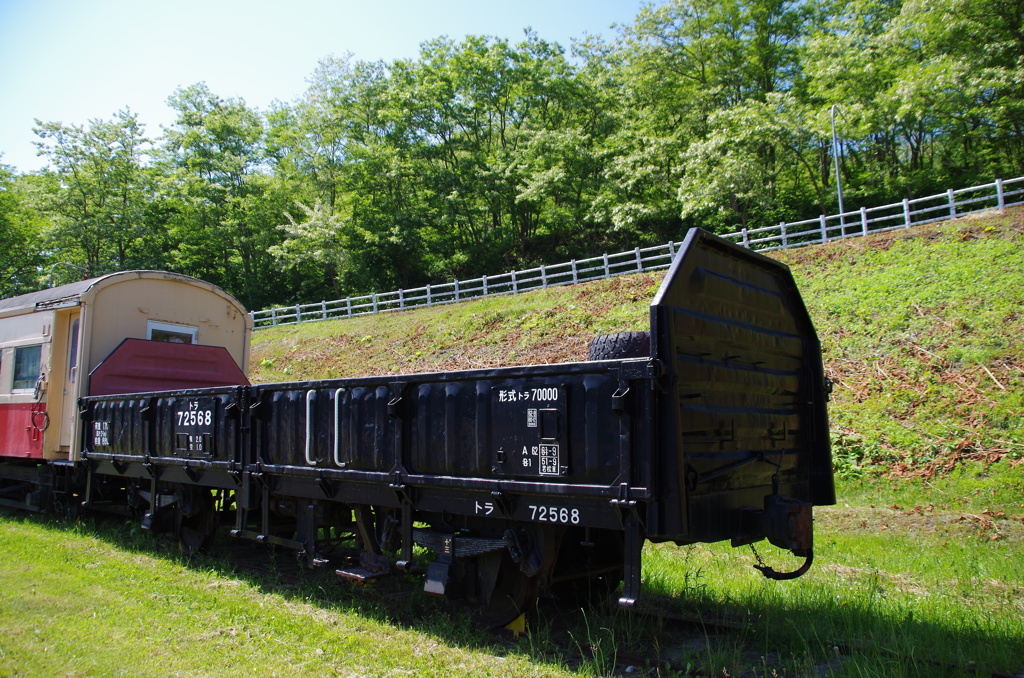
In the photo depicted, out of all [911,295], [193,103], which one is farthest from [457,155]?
[911,295]

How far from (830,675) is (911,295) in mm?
13346

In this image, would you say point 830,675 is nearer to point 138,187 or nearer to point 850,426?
point 850,426

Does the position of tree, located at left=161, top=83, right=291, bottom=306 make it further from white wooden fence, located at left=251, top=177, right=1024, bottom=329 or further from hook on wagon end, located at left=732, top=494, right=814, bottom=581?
hook on wagon end, located at left=732, top=494, right=814, bottom=581

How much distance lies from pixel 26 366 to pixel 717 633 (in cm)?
1087

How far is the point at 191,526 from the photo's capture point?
8836mm

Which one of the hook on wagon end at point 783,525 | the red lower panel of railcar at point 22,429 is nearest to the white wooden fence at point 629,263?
the red lower panel of railcar at point 22,429

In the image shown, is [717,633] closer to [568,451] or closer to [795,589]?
[795,589]

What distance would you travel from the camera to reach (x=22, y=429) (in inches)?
429

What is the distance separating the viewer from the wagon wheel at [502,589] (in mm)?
5418

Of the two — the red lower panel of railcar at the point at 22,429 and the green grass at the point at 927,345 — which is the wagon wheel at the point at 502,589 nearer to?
the green grass at the point at 927,345

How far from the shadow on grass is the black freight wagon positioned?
357 mm

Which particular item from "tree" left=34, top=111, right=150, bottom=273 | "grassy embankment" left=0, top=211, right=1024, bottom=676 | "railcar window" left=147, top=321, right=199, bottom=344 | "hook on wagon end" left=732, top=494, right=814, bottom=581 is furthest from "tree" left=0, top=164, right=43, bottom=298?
"hook on wagon end" left=732, top=494, right=814, bottom=581

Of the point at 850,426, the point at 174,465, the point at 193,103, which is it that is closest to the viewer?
the point at 174,465

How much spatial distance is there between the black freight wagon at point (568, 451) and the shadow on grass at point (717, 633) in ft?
1.17
